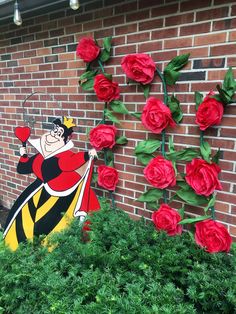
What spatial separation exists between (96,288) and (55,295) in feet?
0.78

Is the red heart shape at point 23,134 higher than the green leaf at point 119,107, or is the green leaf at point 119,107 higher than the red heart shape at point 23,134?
the green leaf at point 119,107

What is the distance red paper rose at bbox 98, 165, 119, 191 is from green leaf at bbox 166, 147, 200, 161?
54 centimetres

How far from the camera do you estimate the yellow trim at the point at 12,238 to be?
258 cm

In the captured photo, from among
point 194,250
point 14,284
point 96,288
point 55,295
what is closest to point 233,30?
point 194,250

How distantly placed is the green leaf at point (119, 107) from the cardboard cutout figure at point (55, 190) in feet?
1.36

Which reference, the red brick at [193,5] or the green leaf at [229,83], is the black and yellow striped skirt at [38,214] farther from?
the red brick at [193,5]

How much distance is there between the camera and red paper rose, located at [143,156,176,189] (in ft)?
6.59

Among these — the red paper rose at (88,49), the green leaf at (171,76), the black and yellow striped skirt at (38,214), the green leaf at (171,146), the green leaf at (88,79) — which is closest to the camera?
the green leaf at (171,76)

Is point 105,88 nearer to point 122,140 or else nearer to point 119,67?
point 119,67

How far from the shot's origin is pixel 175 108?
2012mm

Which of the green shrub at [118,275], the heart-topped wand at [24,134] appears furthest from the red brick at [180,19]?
the heart-topped wand at [24,134]

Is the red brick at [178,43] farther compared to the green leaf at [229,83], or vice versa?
the red brick at [178,43]

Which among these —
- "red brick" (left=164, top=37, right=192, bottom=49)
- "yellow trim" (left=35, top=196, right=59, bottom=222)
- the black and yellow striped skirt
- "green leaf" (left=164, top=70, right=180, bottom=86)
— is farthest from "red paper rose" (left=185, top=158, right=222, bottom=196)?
"yellow trim" (left=35, top=196, right=59, bottom=222)

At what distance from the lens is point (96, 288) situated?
1.67 metres
